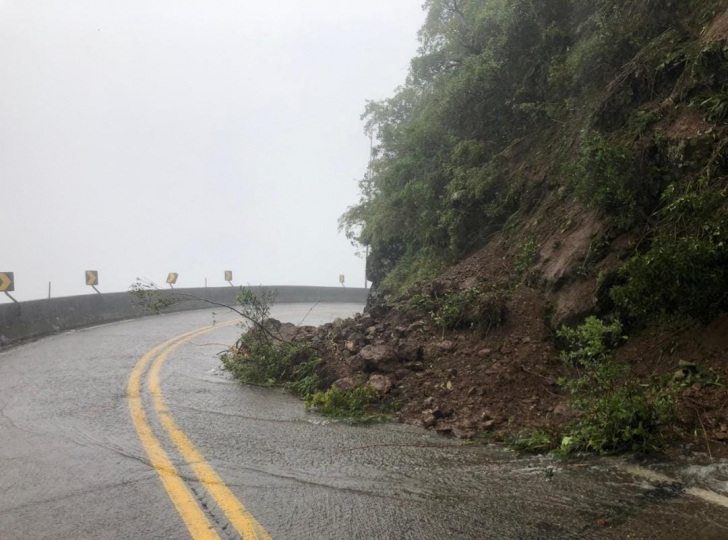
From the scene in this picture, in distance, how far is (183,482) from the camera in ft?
13.8

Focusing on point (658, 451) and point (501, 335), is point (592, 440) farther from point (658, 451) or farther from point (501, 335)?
point (501, 335)

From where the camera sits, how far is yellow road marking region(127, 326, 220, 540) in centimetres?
341

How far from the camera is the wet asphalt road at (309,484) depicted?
3293 millimetres

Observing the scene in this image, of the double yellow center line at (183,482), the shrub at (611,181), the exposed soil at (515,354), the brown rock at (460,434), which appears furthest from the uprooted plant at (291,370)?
the shrub at (611,181)

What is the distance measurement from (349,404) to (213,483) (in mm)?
2507

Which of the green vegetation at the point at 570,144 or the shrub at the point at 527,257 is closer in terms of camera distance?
the green vegetation at the point at 570,144

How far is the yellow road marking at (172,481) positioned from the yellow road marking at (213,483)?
0.15m

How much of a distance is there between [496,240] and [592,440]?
20.9 feet

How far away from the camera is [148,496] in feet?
12.9

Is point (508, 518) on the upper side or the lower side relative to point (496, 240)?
lower

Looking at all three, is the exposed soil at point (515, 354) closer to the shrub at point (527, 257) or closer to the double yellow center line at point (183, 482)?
the shrub at point (527, 257)

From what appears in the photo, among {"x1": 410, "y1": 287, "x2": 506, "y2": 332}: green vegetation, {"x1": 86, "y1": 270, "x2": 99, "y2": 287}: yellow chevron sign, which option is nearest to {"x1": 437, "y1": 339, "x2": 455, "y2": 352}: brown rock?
{"x1": 410, "y1": 287, "x2": 506, "y2": 332}: green vegetation

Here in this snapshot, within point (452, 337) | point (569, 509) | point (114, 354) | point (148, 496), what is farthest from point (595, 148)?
point (114, 354)

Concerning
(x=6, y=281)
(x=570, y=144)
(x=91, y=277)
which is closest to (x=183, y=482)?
(x=570, y=144)
